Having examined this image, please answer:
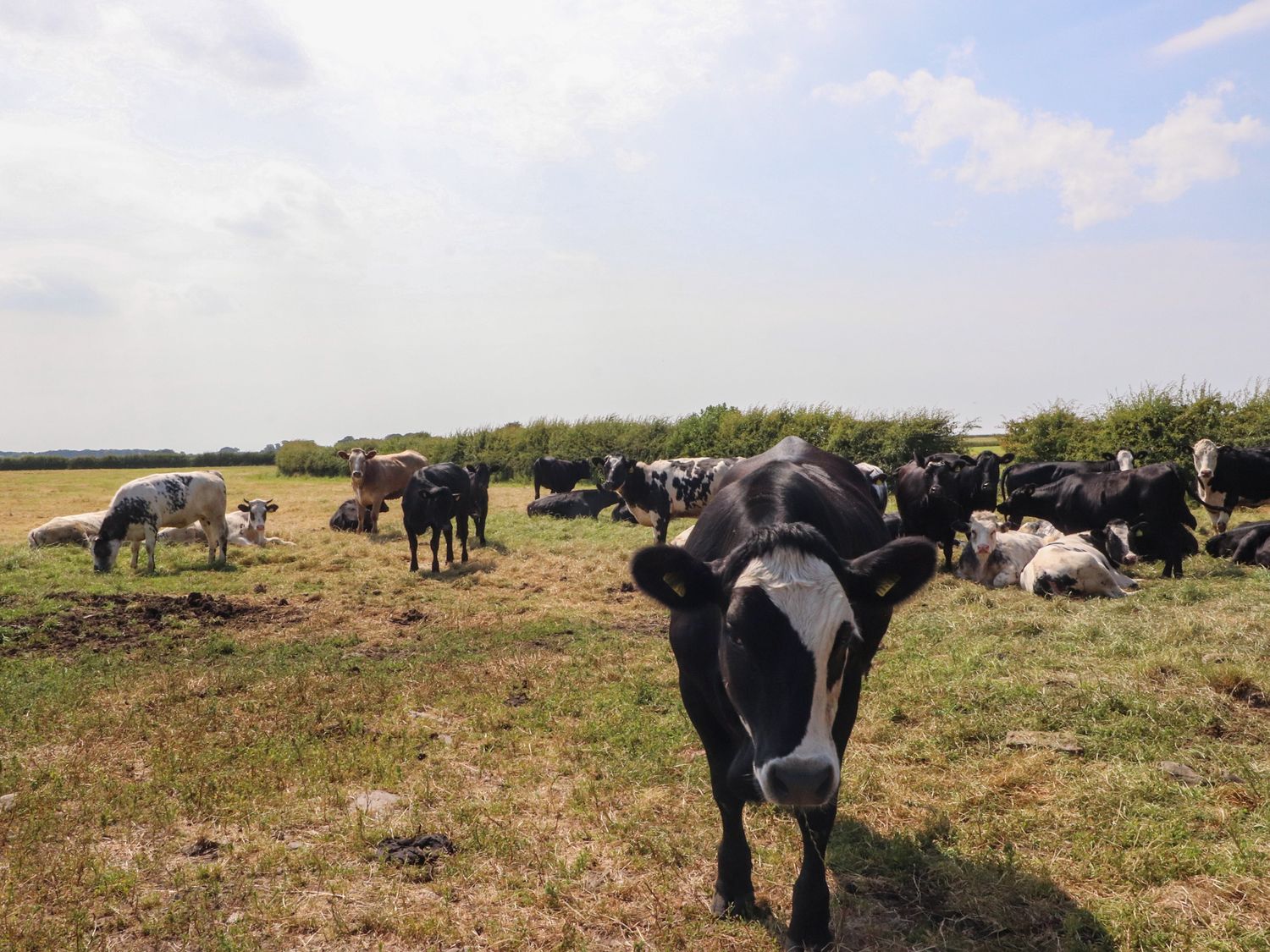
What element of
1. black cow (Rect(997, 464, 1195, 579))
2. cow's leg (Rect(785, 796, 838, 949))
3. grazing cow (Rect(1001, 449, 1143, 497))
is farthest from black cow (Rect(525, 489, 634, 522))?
cow's leg (Rect(785, 796, 838, 949))

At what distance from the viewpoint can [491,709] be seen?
6609mm

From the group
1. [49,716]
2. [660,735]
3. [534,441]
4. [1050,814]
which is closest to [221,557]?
[49,716]

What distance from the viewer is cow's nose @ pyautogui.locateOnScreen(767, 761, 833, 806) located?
278 cm

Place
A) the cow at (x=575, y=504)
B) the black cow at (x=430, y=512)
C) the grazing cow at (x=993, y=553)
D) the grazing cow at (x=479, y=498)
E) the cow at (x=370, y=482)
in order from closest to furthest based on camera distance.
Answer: the grazing cow at (x=993, y=553), the black cow at (x=430, y=512), the grazing cow at (x=479, y=498), the cow at (x=370, y=482), the cow at (x=575, y=504)

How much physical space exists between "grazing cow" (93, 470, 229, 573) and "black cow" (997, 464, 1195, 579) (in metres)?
15.3

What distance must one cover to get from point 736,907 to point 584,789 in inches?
60.1

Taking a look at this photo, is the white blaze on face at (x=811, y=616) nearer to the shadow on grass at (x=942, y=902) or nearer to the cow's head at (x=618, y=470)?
the shadow on grass at (x=942, y=902)

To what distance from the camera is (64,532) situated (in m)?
17.6

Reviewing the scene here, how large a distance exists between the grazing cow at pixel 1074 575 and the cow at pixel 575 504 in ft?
44.0

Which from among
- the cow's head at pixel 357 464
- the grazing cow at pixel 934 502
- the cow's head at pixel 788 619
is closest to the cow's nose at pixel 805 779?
the cow's head at pixel 788 619

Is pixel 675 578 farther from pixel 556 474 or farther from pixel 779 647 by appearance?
pixel 556 474

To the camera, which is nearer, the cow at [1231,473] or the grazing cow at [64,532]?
the cow at [1231,473]

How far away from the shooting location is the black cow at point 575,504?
2297 centimetres

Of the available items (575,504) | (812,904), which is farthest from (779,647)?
(575,504)
